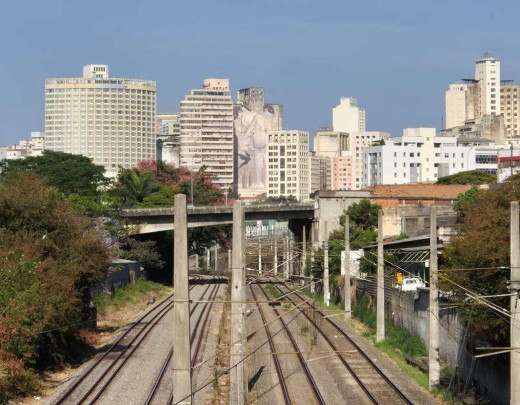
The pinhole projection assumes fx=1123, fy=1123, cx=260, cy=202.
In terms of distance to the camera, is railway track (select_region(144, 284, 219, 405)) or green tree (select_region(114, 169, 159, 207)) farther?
green tree (select_region(114, 169, 159, 207))

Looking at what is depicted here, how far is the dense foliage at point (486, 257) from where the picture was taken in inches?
960

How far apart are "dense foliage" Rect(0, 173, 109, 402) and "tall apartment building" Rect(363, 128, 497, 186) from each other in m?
132

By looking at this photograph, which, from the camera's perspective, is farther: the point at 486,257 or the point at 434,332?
the point at 434,332

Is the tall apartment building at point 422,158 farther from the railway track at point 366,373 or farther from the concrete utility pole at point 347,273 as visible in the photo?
the railway track at point 366,373

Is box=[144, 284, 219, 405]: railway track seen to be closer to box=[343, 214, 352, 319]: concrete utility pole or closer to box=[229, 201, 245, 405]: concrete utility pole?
box=[229, 201, 245, 405]: concrete utility pole

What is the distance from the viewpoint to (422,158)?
178750mm

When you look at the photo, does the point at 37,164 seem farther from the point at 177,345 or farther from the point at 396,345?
the point at 177,345

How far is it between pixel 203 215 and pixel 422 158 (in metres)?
106

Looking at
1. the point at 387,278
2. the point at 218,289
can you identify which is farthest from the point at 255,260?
the point at 387,278

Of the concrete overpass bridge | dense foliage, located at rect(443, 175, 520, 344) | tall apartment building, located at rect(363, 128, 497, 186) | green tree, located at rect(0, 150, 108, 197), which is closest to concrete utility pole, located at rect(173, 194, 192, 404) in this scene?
dense foliage, located at rect(443, 175, 520, 344)

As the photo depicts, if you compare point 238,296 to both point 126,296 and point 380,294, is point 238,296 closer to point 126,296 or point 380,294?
point 380,294

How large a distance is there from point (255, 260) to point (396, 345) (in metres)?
84.7

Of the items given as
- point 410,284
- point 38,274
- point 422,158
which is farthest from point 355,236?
point 422,158

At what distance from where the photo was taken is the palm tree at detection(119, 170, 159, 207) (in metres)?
98.4
